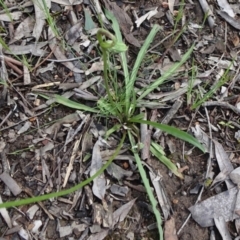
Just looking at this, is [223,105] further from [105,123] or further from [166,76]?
[105,123]

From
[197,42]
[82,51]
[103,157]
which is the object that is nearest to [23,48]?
[82,51]

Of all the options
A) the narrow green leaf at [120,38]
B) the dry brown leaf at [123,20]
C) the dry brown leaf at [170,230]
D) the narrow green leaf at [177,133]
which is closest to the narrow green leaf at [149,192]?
the dry brown leaf at [170,230]

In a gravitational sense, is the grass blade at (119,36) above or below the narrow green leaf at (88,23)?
below

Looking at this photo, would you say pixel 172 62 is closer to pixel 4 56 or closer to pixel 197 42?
pixel 197 42

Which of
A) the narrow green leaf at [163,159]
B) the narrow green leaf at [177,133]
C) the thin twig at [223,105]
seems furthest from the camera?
the thin twig at [223,105]

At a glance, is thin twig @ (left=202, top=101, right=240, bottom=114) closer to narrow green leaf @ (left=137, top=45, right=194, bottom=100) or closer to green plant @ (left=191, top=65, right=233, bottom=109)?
green plant @ (left=191, top=65, right=233, bottom=109)

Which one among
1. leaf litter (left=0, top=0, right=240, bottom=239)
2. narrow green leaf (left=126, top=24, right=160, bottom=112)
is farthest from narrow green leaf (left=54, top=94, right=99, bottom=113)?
narrow green leaf (left=126, top=24, right=160, bottom=112)

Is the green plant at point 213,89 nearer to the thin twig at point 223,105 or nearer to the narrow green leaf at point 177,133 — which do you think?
the thin twig at point 223,105

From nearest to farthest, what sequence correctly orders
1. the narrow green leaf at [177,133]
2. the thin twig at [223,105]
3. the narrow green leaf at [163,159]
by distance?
the narrow green leaf at [177,133] → the narrow green leaf at [163,159] → the thin twig at [223,105]
